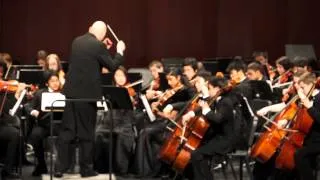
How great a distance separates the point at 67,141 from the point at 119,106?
88cm

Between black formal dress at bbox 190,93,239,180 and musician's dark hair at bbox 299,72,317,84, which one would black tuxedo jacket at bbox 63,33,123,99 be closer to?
black formal dress at bbox 190,93,239,180

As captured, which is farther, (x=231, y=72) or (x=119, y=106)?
(x=231, y=72)

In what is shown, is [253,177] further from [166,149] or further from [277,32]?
[277,32]

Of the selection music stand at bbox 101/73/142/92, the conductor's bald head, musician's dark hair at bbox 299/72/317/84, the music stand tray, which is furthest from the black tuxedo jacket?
musician's dark hair at bbox 299/72/317/84

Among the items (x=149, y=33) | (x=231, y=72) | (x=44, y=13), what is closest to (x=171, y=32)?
(x=149, y=33)

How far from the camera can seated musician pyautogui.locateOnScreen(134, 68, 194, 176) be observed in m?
8.49

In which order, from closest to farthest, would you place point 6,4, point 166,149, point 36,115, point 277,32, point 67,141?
point 67,141
point 166,149
point 36,115
point 6,4
point 277,32

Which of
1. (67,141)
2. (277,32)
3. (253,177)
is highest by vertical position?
(277,32)

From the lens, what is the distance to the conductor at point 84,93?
7027mm

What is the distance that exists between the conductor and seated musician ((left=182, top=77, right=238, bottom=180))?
3.21 feet

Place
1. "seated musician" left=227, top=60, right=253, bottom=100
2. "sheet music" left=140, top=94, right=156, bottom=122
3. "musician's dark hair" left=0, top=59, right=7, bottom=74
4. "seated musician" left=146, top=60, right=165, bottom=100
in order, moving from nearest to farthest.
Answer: "sheet music" left=140, top=94, right=156, bottom=122, "seated musician" left=227, top=60, right=253, bottom=100, "seated musician" left=146, top=60, right=165, bottom=100, "musician's dark hair" left=0, top=59, right=7, bottom=74

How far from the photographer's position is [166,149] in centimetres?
772

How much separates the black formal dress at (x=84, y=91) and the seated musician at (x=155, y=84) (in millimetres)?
1652

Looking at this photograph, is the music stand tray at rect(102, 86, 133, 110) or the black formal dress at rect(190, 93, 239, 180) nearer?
the black formal dress at rect(190, 93, 239, 180)
